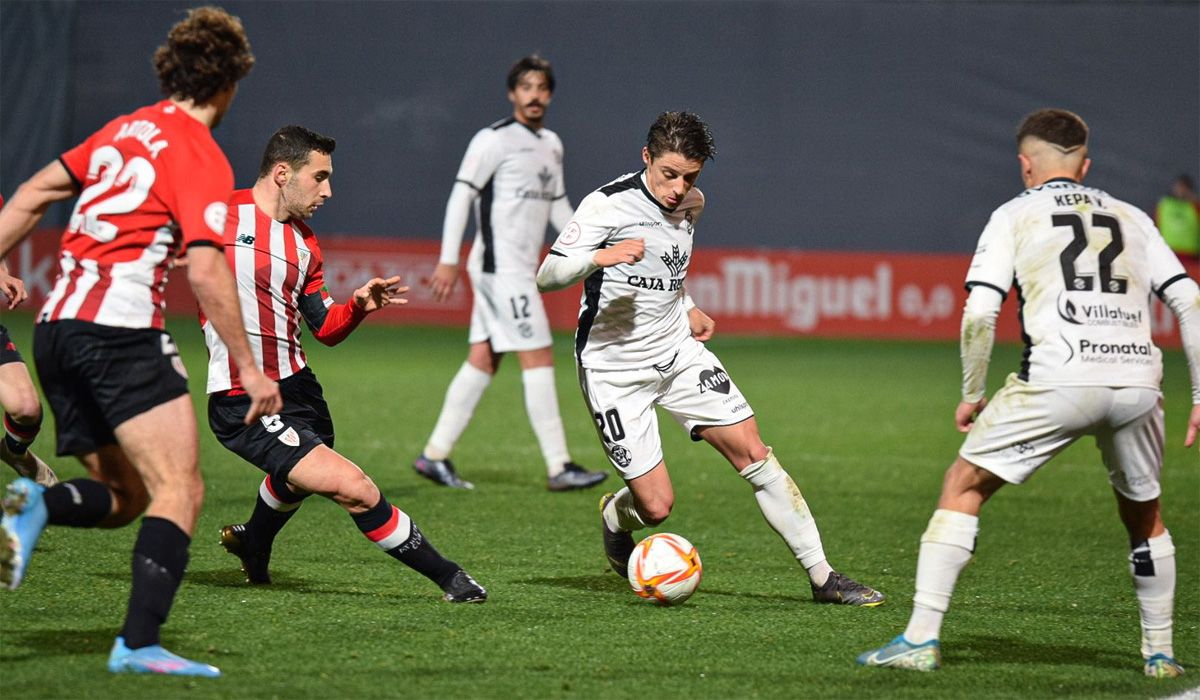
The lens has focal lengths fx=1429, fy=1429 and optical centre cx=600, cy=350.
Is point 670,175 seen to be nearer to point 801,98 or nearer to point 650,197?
point 650,197

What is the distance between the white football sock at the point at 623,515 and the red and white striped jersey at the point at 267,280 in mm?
1408

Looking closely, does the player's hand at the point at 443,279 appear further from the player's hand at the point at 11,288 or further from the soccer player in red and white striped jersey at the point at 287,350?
the player's hand at the point at 11,288

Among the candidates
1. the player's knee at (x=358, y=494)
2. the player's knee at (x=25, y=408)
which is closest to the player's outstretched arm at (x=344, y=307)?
the player's knee at (x=358, y=494)

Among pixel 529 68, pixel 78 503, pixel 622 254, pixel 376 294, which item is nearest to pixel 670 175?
pixel 622 254

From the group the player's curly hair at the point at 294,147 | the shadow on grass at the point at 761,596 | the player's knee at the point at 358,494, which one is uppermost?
the player's curly hair at the point at 294,147

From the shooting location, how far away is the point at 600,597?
571 cm

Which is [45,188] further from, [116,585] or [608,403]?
[608,403]

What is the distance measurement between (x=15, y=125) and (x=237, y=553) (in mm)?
15988

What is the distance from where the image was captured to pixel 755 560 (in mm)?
6621

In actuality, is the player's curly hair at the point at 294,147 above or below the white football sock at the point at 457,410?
above

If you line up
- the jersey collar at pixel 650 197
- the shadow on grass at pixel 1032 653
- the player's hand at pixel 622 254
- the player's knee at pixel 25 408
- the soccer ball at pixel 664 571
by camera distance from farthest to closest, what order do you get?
the player's knee at pixel 25 408 → the jersey collar at pixel 650 197 → the soccer ball at pixel 664 571 → the player's hand at pixel 622 254 → the shadow on grass at pixel 1032 653

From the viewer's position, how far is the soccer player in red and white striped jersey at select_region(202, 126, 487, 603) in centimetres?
529

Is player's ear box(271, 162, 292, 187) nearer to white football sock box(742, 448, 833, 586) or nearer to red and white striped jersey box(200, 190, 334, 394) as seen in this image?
red and white striped jersey box(200, 190, 334, 394)

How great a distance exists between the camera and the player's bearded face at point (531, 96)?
347 inches
